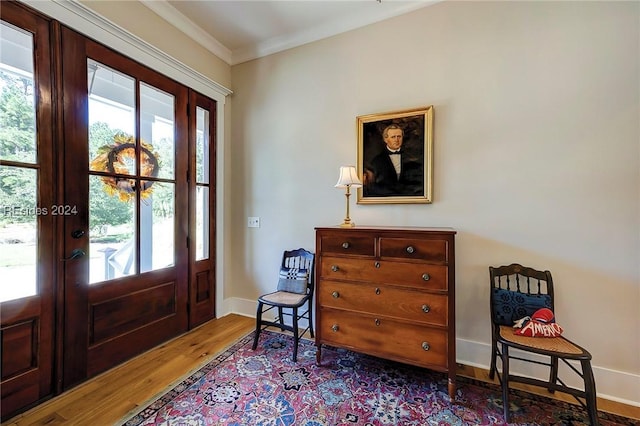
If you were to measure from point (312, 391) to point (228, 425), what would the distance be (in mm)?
544

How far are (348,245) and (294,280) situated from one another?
0.82 meters

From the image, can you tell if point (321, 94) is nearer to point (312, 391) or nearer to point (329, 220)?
point (329, 220)

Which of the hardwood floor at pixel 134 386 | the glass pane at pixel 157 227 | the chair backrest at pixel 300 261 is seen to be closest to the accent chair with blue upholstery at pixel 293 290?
the chair backrest at pixel 300 261

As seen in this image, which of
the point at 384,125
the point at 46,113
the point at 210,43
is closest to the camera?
the point at 46,113

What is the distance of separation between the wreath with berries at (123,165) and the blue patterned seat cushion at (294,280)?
139cm

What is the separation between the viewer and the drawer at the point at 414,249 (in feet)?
5.65

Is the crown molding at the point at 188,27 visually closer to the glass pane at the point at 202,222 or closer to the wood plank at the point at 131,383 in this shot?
the glass pane at the point at 202,222

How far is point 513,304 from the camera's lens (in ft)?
6.01

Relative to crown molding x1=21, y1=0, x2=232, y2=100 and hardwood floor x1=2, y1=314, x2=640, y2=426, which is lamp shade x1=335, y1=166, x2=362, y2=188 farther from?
crown molding x1=21, y1=0, x2=232, y2=100

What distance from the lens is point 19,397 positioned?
1.57 m

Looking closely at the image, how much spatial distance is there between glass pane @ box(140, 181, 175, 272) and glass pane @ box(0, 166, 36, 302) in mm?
658

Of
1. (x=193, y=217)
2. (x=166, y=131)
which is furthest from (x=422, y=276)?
(x=166, y=131)

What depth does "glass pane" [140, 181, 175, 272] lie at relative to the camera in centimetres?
227

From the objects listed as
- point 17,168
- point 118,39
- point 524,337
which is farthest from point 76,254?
point 524,337
